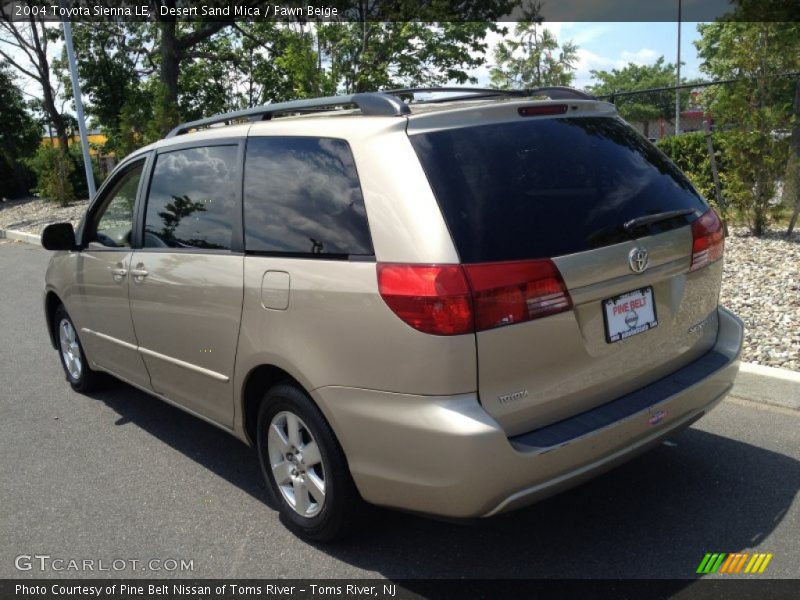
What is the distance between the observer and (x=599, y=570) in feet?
9.62

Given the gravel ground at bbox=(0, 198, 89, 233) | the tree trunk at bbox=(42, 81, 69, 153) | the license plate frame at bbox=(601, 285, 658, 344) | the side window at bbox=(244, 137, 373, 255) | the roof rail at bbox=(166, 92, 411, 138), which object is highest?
the tree trunk at bbox=(42, 81, 69, 153)

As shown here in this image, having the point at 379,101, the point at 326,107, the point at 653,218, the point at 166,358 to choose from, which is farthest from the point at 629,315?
the point at 166,358

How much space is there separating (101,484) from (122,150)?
1714 cm

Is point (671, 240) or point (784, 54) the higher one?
point (784, 54)

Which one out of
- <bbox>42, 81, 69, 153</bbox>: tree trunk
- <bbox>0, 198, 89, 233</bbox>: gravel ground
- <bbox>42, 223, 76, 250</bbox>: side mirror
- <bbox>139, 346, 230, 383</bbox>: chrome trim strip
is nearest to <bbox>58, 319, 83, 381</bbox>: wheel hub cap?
<bbox>42, 223, 76, 250</bbox>: side mirror

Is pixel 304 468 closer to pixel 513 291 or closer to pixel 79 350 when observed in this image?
pixel 513 291

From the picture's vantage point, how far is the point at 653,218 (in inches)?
119

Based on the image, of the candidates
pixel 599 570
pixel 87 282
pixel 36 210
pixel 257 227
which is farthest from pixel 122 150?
pixel 599 570

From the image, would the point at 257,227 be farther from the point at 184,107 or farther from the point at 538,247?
the point at 184,107

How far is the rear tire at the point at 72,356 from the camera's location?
5.43 metres

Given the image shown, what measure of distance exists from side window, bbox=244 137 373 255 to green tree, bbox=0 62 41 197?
32300 mm

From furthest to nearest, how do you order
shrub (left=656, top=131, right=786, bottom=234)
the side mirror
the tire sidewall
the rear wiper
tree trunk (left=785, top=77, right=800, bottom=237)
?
1. shrub (left=656, top=131, right=786, bottom=234)
2. tree trunk (left=785, top=77, right=800, bottom=237)
3. the tire sidewall
4. the side mirror
5. the rear wiper

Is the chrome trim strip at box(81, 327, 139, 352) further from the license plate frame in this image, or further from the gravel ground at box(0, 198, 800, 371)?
the gravel ground at box(0, 198, 800, 371)

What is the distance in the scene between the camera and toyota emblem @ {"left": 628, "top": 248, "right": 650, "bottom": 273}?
9.41 feet
